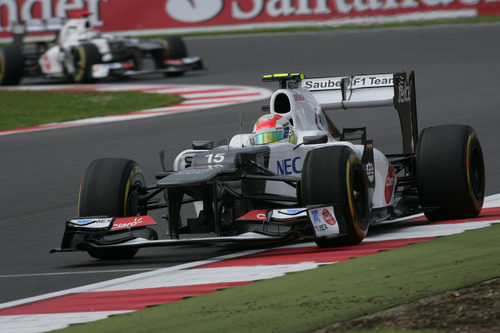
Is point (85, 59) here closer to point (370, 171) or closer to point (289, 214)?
point (370, 171)

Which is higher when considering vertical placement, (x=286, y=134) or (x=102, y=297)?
(x=286, y=134)

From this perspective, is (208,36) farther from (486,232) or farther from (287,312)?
(287,312)

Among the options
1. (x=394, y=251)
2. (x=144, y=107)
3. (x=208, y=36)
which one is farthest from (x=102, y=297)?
(x=208, y=36)

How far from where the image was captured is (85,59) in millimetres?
24656

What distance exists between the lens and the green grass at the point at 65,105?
64.6 feet

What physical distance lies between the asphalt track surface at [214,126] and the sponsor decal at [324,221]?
97 centimetres

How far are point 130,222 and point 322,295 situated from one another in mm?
2599

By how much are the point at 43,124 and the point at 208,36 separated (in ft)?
43.2

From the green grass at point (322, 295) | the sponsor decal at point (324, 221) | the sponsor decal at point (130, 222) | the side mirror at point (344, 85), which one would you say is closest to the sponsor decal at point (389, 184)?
the side mirror at point (344, 85)

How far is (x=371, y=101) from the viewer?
10156mm

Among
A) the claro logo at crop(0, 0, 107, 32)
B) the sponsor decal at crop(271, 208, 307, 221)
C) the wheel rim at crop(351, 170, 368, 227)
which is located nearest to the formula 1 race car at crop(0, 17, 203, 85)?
the claro logo at crop(0, 0, 107, 32)

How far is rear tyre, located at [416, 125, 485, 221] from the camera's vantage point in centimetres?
902

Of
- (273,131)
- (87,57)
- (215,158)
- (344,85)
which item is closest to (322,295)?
(215,158)

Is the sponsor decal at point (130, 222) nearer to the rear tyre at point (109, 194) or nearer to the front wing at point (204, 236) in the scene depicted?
the front wing at point (204, 236)
